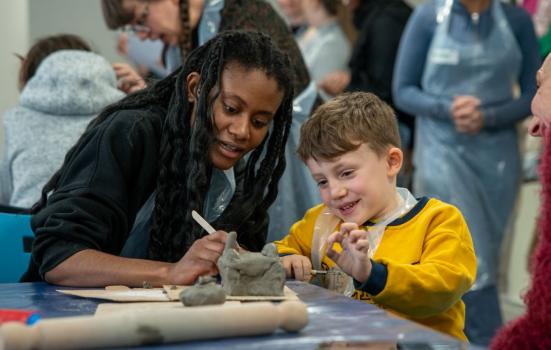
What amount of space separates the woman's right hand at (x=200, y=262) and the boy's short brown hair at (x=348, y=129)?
38 centimetres

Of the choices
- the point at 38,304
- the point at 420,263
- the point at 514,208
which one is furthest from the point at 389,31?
the point at 38,304

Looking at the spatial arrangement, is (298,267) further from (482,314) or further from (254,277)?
(482,314)

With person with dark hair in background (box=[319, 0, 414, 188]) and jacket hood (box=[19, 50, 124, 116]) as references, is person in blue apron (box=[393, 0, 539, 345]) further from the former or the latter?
jacket hood (box=[19, 50, 124, 116])

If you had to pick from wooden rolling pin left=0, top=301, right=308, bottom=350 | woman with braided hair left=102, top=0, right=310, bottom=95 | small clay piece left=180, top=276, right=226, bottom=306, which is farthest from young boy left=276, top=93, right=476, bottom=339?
woman with braided hair left=102, top=0, right=310, bottom=95

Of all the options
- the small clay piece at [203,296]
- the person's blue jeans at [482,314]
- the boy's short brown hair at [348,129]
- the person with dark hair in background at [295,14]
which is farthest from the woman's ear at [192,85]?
the person with dark hair in background at [295,14]

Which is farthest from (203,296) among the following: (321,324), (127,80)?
(127,80)

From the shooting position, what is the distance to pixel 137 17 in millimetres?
3734

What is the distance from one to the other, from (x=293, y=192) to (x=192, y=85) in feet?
3.73

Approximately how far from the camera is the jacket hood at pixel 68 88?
3420 mm

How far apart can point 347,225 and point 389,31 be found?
317 cm

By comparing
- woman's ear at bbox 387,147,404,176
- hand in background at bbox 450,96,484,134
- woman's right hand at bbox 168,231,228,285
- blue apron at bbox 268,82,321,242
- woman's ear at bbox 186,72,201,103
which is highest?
woman's ear at bbox 186,72,201,103

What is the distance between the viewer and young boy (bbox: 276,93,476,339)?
2.00 metres

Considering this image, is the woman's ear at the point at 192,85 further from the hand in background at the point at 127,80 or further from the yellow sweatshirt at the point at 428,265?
the hand in background at the point at 127,80

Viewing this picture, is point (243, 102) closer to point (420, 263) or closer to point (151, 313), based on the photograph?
point (420, 263)
